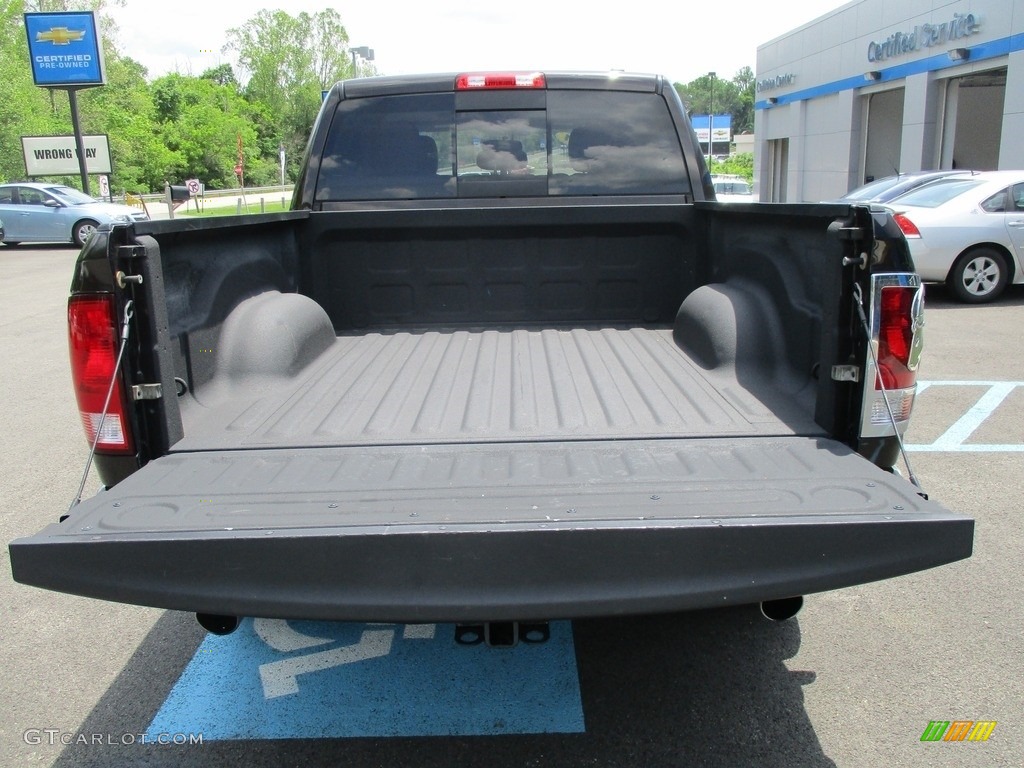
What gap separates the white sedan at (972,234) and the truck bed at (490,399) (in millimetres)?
8511

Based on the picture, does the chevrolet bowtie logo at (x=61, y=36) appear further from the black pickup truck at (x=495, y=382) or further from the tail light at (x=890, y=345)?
the tail light at (x=890, y=345)

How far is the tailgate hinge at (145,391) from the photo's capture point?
8.71 ft

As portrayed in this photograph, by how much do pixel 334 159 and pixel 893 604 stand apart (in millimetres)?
3352

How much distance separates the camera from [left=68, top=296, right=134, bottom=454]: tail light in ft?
8.54

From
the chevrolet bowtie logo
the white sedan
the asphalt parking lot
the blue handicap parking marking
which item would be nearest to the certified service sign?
the chevrolet bowtie logo

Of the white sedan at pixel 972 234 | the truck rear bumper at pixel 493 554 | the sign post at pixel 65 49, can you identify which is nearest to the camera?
the truck rear bumper at pixel 493 554

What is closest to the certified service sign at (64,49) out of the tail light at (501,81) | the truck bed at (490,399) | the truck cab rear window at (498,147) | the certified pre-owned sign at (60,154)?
the certified pre-owned sign at (60,154)

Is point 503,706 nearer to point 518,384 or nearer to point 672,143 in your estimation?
point 518,384

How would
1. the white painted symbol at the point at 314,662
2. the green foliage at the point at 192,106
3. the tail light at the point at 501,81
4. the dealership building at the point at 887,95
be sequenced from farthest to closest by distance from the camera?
the green foliage at the point at 192,106
the dealership building at the point at 887,95
the tail light at the point at 501,81
the white painted symbol at the point at 314,662

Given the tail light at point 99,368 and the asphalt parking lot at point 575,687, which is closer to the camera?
the tail light at point 99,368

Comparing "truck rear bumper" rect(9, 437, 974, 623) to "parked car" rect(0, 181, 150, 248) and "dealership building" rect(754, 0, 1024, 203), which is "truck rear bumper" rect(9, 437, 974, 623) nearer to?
"dealership building" rect(754, 0, 1024, 203)

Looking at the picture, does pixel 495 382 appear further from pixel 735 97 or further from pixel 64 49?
pixel 735 97

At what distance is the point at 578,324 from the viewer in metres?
4.46

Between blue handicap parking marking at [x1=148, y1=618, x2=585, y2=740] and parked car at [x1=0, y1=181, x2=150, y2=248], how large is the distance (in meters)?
21.0
